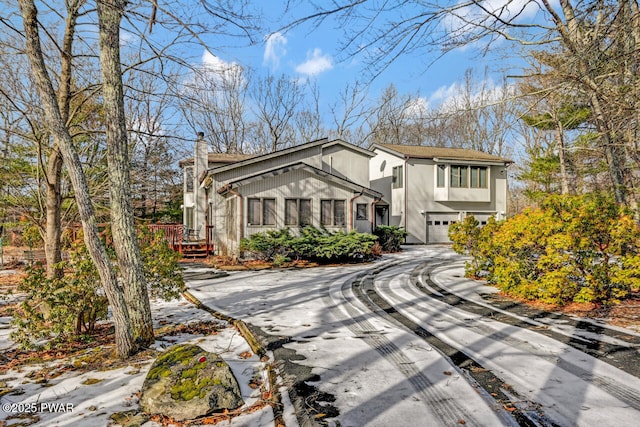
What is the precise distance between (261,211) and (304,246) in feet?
7.95

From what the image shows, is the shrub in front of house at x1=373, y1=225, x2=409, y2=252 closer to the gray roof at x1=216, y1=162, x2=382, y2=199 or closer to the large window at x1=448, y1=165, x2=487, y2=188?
the gray roof at x1=216, y1=162, x2=382, y2=199

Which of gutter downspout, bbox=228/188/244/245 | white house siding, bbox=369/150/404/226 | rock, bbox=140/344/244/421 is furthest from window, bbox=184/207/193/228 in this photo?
rock, bbox=140/344/244/421

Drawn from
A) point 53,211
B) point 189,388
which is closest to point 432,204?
point 53,211

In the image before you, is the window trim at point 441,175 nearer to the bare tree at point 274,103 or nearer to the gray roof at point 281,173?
the gray roof at point 281,173

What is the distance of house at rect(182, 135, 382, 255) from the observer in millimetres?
14898

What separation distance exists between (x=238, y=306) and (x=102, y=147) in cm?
724

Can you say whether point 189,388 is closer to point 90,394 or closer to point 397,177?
point 90,394

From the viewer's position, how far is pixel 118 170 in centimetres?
464

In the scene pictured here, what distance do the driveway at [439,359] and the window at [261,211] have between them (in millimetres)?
6737

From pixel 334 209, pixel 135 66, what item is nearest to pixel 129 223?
pixel 135 66

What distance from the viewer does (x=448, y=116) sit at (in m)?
5.84

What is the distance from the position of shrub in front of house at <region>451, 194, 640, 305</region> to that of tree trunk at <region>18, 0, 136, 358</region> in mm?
7458

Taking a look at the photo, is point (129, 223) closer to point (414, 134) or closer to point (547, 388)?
point (547, 388)

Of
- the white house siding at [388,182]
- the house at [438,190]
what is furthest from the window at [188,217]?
the white house siding at [388,182]
